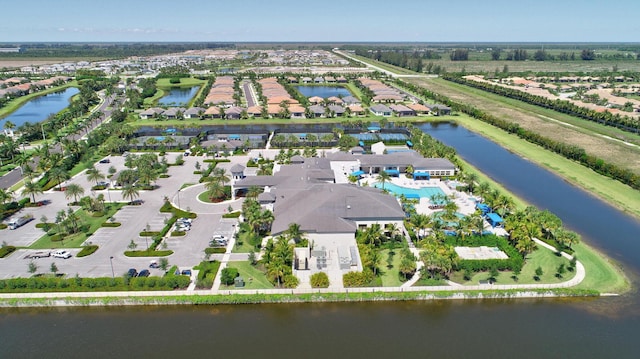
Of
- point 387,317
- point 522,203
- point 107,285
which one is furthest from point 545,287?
point 107,285

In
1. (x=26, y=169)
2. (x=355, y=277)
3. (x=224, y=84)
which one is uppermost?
(x=224, y=84)

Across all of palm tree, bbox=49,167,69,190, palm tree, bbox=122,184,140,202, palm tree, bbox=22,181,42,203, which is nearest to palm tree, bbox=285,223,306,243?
palm tree, bbox=122,184,140,202

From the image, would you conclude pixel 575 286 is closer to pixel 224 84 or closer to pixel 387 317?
pixel 387 317

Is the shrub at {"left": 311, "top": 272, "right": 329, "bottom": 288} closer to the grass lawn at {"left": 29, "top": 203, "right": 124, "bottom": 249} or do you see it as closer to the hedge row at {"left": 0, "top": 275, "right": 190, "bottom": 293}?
the hedge row at {"left": 0, "top": 275, "right": 190, "bottom": 293}

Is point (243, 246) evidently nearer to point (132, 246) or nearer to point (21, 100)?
point (132, 246)

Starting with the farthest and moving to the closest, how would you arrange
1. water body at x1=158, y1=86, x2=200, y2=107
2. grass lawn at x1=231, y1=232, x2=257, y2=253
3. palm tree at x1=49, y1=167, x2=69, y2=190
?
water body at x1=158, y1=86, x2=200, y2=107 < palm tree at x1=49, y1=167, x2=69, y2=190 < grass lawn at x1=231, y1=232, x2=257, y2=253

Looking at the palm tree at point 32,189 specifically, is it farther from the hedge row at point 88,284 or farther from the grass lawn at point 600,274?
the grass lawn at point 600,274

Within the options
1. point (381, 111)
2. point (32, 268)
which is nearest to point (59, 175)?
point (32, 268)
